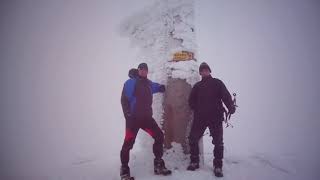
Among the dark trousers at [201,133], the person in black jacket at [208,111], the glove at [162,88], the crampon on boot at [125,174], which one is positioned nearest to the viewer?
the crampon on boot at [125,174]

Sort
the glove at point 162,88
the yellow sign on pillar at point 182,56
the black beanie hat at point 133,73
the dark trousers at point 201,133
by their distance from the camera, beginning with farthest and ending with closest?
the yellow sign on pillar at point 182,56 → the glove at point 162,88 → the black beanie hat at point 133,73 → the dark trousers at point 201,133

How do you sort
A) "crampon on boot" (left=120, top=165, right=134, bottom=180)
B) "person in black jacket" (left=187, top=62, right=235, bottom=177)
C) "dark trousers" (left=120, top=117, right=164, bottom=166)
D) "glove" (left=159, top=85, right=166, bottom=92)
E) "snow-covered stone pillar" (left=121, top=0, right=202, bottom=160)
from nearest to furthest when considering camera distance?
"crampon on boot" (left=120, top=165, right=134, bottom=180), "dark trousers" (left=120, top=117, right=164, bottom=166), "person in black jacket" (left=187, top=62, right=235, bottom=177), "glove" (left=159, top=85, right=166, bottom=92), "snow-covered stone pillar" (left=121, top=0, right=202, bottom=160)

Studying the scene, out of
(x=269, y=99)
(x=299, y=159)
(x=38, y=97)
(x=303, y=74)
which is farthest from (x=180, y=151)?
(x=38, y=97)

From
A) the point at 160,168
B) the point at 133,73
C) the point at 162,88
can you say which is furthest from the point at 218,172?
the point at 133,73

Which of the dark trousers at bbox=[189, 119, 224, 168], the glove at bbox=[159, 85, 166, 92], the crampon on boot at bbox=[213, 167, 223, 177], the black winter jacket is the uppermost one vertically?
the glove at bbox=[159, 85, 166, 92]

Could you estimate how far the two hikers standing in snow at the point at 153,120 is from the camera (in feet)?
17.0

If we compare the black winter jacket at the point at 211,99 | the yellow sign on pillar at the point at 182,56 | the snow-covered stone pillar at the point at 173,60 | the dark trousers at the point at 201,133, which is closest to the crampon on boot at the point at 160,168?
the dark trousers at the point at 201,133

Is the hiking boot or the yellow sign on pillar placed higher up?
the yellow sign on pillar

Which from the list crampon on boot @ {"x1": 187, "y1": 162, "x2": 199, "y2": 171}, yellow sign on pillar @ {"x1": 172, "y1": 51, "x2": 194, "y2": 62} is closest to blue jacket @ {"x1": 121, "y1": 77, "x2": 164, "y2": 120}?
yellow sign on pillar @ {"x1": 172, "y1": 51, "x2": 194, "y2": 62}

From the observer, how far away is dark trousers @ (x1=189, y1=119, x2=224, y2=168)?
17.1 ft

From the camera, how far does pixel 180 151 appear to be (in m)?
5.83

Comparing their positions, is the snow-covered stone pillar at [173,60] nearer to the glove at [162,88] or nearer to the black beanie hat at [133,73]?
the glove at [162,88]

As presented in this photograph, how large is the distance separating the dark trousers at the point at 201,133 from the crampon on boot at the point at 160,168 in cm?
60

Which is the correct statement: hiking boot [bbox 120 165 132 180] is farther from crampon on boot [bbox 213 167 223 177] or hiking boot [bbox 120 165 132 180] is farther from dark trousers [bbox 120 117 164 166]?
crampon on boot [bbox 213 167 223 177]
